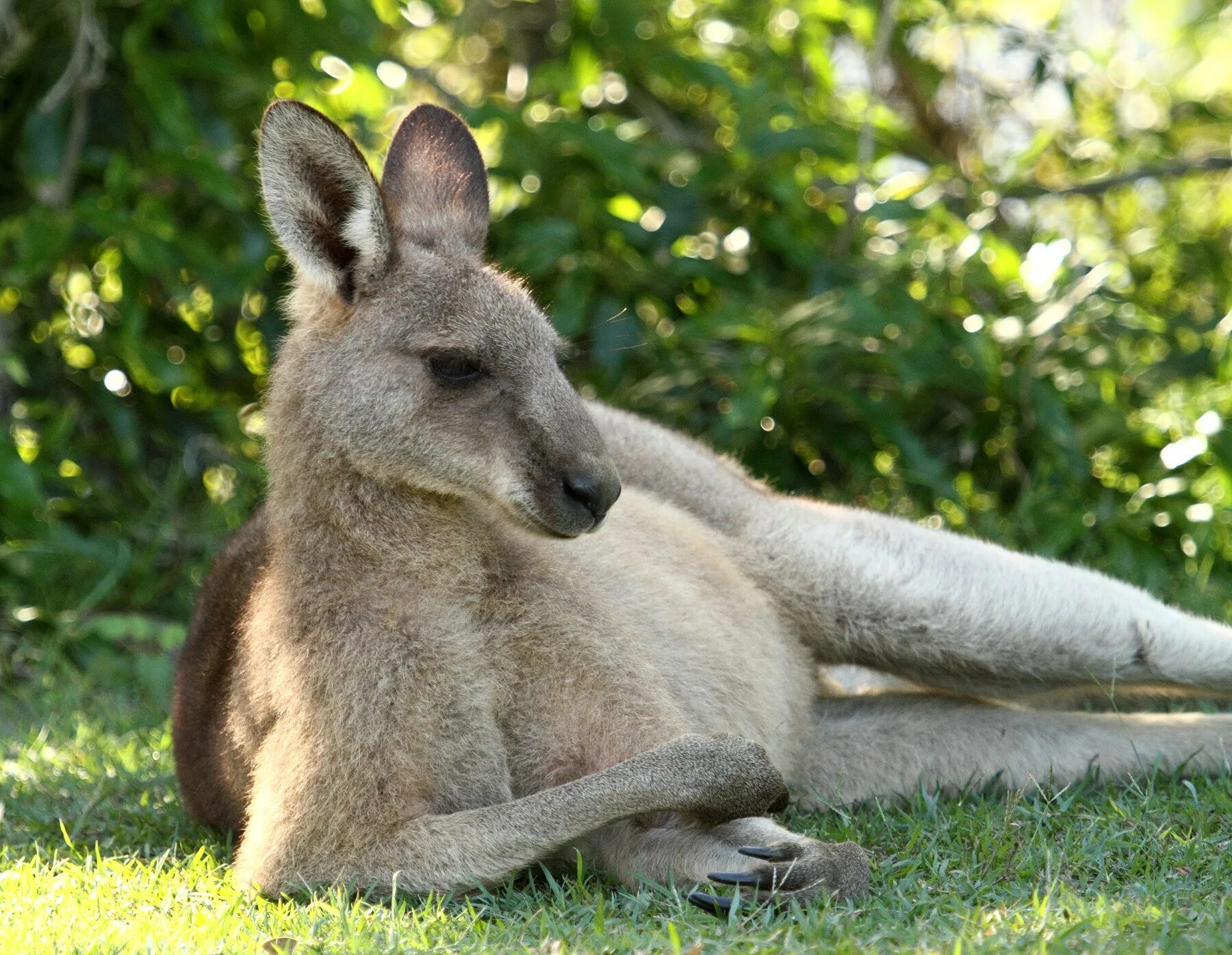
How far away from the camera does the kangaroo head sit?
118 inches

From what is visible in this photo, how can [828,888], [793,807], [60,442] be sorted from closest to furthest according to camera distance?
[828,888], [793,807], [60,442]

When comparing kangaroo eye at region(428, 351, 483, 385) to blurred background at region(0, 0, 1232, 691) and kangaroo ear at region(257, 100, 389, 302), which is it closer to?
kangaroo ear at region(257, 100, 389, 302)

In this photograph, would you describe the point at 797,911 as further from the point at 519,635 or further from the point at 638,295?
the point at 638,295

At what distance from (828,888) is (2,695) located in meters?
3.56

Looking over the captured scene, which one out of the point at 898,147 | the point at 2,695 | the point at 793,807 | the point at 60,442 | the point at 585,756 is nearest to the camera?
the point at 585,756

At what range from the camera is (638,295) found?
621 cm

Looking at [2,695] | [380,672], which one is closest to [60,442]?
[2,695]

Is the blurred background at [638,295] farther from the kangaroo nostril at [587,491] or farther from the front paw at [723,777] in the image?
the front paw at [723,777]

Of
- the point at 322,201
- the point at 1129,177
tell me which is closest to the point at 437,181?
the point at 322,201

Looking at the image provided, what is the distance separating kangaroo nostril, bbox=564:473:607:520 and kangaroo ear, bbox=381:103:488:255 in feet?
2.37

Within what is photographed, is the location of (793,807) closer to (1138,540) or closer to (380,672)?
(380,672)

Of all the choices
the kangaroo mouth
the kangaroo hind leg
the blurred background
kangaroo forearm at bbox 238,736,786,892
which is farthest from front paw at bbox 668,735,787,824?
the blurred background

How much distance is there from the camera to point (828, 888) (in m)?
2.69

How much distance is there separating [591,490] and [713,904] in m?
0.83
